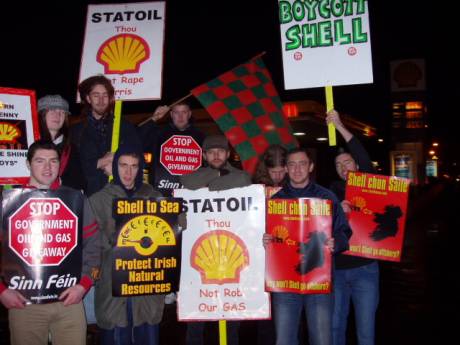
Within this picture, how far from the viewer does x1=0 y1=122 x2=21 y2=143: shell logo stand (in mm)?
4281

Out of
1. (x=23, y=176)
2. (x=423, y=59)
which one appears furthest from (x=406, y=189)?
(x=423, y=59)

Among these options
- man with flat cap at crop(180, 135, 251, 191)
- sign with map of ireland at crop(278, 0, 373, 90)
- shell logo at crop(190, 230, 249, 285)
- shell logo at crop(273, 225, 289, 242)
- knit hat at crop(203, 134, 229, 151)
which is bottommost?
shell logo at crop(190, 230, 249, 285)

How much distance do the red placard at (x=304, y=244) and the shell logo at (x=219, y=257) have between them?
0.38 meters

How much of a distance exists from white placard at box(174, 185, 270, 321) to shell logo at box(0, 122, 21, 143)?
1.64 m

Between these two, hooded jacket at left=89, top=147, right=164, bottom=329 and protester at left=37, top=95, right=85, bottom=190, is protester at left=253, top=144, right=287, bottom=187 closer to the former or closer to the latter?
hooded jacket at left=89, top=147, right=164, bottom=329

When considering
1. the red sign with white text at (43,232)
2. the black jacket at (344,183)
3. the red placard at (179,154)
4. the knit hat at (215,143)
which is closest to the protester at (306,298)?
the black jacket at (344,183)

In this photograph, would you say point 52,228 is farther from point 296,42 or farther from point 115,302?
point 296,42

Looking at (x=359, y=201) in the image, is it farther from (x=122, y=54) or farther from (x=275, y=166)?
(x=122, y=54)

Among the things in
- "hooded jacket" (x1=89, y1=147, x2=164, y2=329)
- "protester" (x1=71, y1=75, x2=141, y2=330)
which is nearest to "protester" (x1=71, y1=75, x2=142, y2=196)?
"protester" (x1=71, y1=75, x2=141, y2=330)

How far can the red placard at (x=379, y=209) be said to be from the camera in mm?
4156

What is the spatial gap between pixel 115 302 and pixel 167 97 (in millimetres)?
24243

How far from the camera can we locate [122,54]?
4.77 m

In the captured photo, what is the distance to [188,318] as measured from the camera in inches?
155

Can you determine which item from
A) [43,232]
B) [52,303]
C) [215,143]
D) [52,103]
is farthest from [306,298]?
[52,103]
